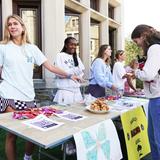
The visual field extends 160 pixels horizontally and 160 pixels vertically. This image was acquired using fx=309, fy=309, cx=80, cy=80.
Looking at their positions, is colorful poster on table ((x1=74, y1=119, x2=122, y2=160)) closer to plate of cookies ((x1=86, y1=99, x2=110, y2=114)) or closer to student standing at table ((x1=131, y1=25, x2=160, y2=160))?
plate of cookies ((x1=86, y1=99, x2=110, y2=114))

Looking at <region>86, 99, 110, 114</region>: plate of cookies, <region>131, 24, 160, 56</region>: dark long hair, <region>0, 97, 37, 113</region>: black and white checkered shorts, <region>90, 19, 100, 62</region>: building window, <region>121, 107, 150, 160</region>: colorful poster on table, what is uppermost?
<region>90, 19, 100, 62</region>: building window

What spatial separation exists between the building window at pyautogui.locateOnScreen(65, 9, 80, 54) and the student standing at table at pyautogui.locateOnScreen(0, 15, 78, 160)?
3662 mm

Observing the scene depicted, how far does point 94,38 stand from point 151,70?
18.9ft

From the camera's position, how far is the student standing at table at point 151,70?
290 cm

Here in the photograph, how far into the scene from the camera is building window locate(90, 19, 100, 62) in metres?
8.15

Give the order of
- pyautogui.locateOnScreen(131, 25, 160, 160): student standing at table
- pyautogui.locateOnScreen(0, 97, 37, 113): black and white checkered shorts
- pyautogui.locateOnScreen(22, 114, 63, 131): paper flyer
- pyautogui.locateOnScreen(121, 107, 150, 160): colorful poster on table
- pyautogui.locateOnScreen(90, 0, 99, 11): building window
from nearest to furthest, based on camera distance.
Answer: pyautogui.locateOnScreen(22, 114, 63, 131): paper flyer
pyautogui.locateOnScreen(131, 25, 160, 160): student standing at table
pyautogui.locateOnScreen(0, 97, 37, 113): black and white checkered shorts
pyautogui.locateOnScreen(121, 107, 150, 160): colorful poster on table
pyautogui.locateOnScreen(90, 0, 99, 11): building window

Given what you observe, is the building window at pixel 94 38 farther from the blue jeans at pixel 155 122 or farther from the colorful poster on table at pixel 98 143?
the colorful poster on table at pixel 98 143

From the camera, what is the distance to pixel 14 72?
3.02 m

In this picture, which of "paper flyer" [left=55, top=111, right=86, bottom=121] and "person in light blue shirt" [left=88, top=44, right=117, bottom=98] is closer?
"paper flyer" [left=55, top=111, right=86, bottom=121]

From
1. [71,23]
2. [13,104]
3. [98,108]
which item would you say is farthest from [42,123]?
[71,23]

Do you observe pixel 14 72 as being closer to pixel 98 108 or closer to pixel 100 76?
pixel 98 108

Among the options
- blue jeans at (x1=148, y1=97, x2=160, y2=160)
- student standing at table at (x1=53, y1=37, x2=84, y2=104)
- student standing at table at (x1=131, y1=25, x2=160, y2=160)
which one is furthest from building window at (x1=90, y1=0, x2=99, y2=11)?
blue jeans at (x1=148, y1=97, x2=160, y2=160)

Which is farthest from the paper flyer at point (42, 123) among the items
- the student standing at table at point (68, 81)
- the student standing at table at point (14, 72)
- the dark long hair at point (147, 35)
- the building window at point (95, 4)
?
the building window at point (95, 4)

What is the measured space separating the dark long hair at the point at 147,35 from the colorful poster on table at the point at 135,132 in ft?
2.70
